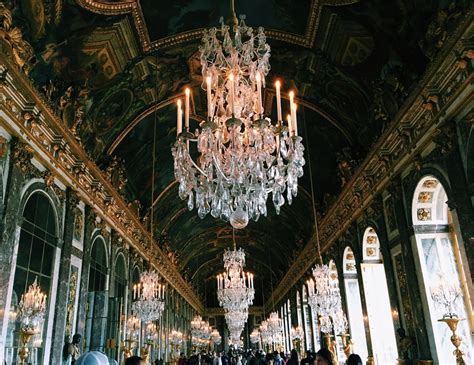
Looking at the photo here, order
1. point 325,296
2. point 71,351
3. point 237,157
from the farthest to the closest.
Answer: point 325,296
point 71,351
point 237,157

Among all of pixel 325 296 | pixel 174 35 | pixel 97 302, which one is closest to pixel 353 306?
pixel 325 296

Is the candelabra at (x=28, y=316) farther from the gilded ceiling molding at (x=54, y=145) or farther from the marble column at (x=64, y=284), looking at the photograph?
the gilded ceiling molding at (x=54, y=145)

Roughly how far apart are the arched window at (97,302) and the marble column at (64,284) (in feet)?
5.23

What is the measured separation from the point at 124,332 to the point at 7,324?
7595mm

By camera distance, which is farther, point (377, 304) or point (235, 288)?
point (235, 288)

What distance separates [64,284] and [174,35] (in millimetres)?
6735

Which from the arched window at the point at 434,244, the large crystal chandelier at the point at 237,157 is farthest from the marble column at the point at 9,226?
the arched window at the point at 434,244

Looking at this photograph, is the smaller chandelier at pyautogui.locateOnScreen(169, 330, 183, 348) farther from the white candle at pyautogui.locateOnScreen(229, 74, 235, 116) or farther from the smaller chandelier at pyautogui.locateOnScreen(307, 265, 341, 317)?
the white candle at pyautogui.locateOnScreen(229, 74, 235, 116)

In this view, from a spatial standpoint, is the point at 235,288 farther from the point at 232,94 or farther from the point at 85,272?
the point at 232,94

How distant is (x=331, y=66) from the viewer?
1104 cm

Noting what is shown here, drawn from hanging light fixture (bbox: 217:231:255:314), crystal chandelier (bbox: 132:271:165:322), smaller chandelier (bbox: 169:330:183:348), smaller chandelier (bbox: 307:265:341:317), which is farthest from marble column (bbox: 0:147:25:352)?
smaller chandelier (bbox: 169:330:183:348)

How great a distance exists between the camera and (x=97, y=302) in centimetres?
1160

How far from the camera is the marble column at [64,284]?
8.74 metres

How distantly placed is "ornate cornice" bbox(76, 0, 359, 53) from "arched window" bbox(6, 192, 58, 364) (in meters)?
4.32
